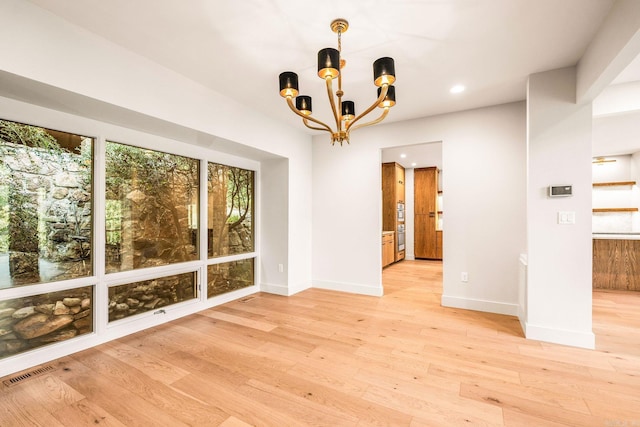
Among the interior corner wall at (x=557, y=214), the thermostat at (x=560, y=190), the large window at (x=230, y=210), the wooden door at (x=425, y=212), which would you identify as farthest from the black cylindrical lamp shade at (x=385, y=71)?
the wooden door at (x=425, y=212)

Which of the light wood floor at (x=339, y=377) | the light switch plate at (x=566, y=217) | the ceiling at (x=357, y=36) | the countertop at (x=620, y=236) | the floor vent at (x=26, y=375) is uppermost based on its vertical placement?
the ceiling at (x=357, y=36)

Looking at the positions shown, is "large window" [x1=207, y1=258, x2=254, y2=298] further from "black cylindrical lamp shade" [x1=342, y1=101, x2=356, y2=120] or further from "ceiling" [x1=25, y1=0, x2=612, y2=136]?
"black cylindrical lamp shade" [x1=342, y1=101, x2=356, y2=120]

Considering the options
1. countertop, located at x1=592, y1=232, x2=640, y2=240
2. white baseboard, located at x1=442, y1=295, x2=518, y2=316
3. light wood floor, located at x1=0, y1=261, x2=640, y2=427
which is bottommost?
light wood floor, located at x1=0, y1=261, x2=640, y2=427

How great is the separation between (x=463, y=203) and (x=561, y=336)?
5.54ft

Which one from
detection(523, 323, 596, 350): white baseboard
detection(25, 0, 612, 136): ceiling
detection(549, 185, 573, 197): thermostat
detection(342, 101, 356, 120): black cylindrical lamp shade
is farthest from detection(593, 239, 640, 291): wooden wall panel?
detection(342, 101, 356, 120): black cylindrical lamp shade

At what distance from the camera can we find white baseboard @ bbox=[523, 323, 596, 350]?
2512 millimetres

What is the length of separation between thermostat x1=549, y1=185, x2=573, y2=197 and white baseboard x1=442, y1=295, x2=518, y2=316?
4.84 feet

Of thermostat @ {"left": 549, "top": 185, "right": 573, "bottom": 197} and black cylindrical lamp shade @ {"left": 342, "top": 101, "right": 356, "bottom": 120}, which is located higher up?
black cylindrical lamp shade @ {"left": 342, "top": 101, "right": 356, "bottom": 120}

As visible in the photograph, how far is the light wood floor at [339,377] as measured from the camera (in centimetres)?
168

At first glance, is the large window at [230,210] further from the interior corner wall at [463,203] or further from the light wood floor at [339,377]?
the interior corner wall at [463,203]

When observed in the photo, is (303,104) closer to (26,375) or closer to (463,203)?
(463,203)

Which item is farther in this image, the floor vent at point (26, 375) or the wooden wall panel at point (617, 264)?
the wooden wall panel at point (617, 264)

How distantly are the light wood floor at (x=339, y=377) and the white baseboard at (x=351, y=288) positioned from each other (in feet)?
3.16

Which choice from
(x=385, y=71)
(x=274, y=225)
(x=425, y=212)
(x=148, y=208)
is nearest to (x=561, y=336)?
(x=385, y=71)
